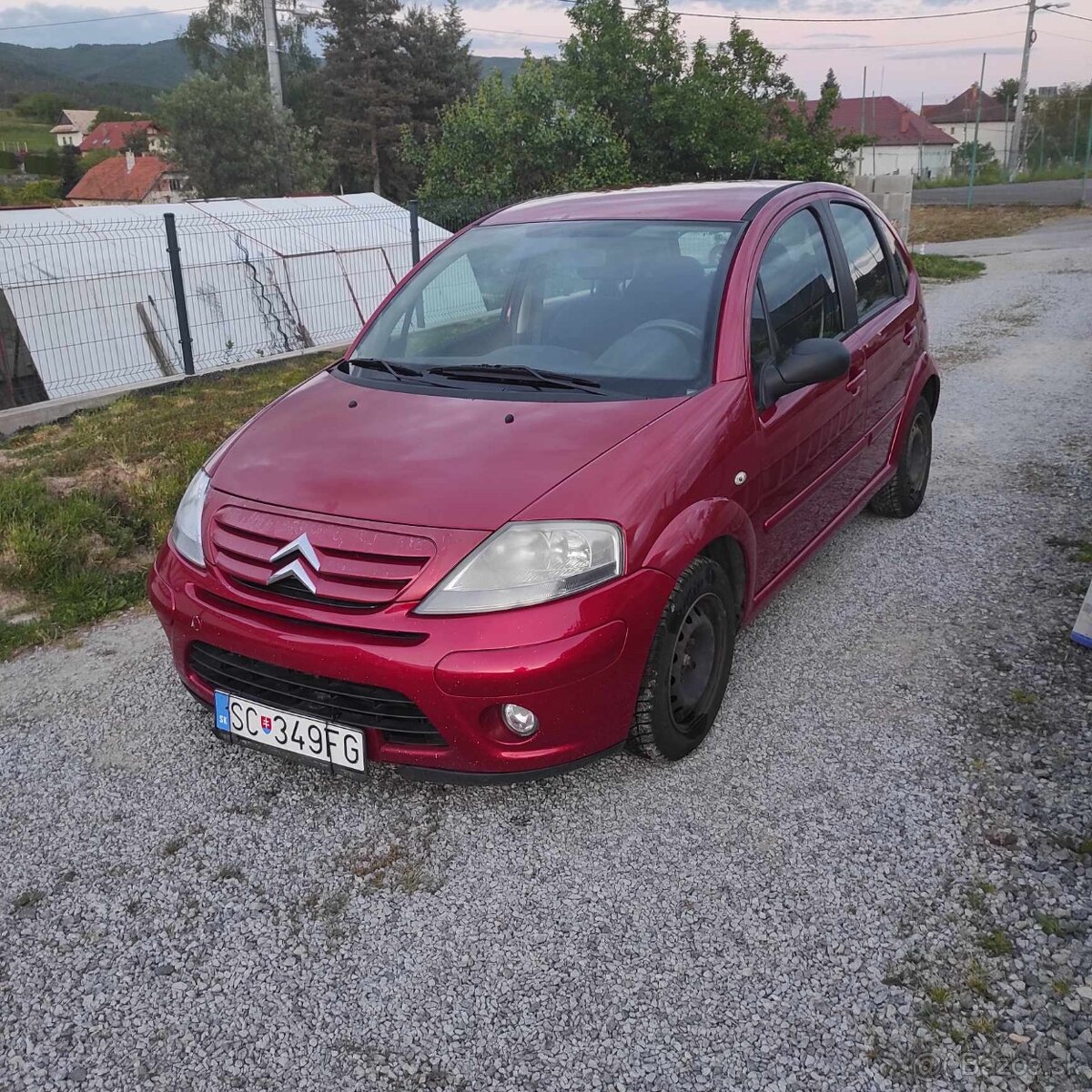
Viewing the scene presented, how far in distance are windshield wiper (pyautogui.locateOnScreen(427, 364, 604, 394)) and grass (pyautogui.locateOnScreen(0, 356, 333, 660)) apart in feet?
6.98

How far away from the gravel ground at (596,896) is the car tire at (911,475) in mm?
1215

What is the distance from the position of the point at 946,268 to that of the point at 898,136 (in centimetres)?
7057

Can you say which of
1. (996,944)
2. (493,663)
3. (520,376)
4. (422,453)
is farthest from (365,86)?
(996,944)

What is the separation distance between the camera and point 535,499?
8.63 feet

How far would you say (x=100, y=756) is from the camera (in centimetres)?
325

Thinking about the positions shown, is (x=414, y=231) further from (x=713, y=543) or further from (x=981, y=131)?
(x=981, y=131)

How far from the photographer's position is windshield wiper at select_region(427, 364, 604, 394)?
125 inches

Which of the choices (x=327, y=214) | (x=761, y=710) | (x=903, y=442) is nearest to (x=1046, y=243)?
(x=327, y=214)

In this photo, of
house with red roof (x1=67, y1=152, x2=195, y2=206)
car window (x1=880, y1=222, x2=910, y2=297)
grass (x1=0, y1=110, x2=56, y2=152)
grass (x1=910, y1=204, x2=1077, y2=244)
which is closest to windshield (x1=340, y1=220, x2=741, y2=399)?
car window (x1=880, y1=222, x2=910, y2=297)

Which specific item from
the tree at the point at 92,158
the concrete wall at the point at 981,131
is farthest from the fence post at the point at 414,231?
the concrete wall at the point at 981,131

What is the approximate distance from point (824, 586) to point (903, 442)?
3.22ft

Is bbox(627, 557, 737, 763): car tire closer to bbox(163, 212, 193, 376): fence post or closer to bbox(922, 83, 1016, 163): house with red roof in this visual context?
bbox(163, 212, 193, 376): fence post

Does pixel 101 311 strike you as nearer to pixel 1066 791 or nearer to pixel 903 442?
pixel 903 442

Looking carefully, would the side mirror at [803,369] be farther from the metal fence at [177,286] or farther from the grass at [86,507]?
the metal fence at [177,286]
